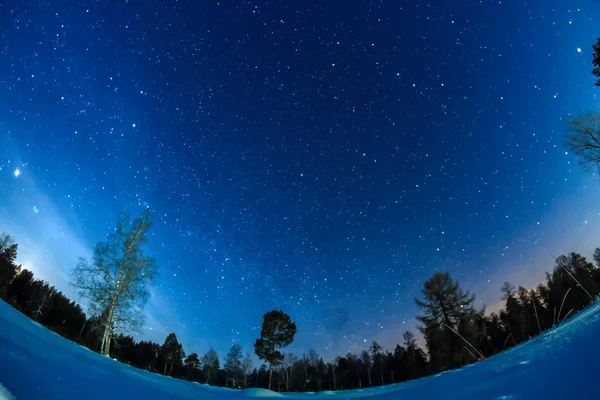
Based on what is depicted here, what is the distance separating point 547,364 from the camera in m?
3.49

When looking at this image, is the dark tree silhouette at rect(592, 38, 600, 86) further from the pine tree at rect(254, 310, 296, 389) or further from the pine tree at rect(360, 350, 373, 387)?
the pine tree at rect(360, 350, 373, 387)

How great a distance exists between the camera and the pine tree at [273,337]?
87.6 ft

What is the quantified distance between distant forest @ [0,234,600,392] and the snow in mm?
7538

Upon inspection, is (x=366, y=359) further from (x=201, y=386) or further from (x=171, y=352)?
(x=201, y=386)

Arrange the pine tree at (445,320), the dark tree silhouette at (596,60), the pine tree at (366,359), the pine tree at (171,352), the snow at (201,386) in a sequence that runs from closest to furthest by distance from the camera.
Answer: the snow at (201,386), the dark tree silhouette at (596,60), the pine tree at (445,320), the pine tree at (171,352), the pine tree at (366,359)

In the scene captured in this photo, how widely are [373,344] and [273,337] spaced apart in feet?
98.9

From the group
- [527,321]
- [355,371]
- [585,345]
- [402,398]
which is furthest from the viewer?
[355,371]

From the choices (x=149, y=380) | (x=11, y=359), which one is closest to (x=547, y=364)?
(x=149, y=380)

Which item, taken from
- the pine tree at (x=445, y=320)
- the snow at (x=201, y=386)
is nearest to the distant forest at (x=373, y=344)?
the pine tree at (x=445, y=320)

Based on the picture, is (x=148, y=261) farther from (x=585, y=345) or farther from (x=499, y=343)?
(x=499, y=343)

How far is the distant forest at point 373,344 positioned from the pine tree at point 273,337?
0.09 metres

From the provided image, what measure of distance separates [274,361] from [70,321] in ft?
92.7

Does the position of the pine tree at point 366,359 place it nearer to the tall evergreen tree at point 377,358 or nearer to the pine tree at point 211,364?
the tall evergreen tree at point 377,358

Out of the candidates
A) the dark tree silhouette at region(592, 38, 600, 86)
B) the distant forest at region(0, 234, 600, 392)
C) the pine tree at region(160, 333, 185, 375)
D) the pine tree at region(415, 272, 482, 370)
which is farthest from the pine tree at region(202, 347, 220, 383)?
the dark tree silhouette at region(592, 38, 600, 86)
